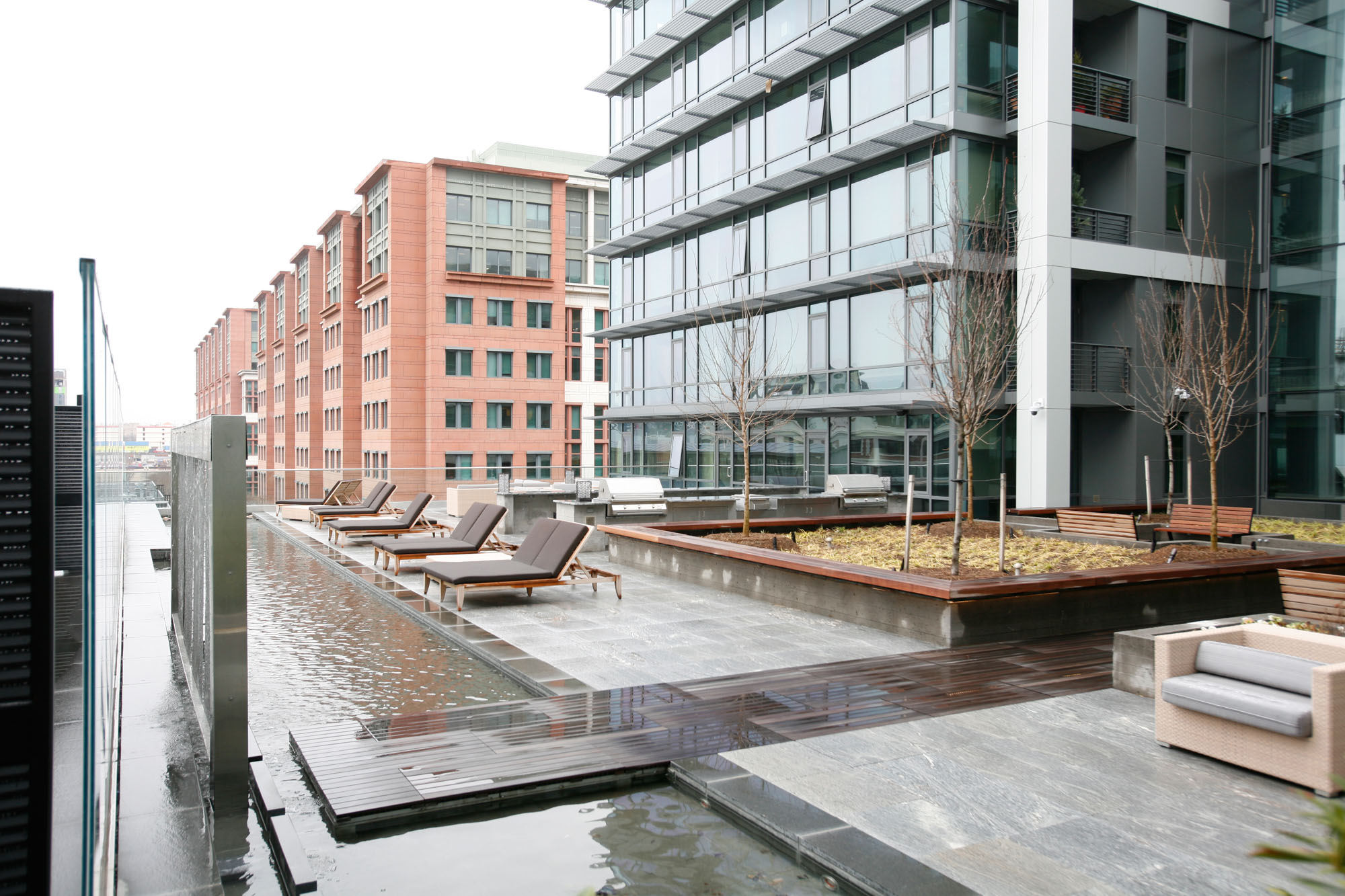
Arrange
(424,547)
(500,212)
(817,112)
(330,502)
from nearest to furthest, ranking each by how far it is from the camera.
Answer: (424,547) → (330,502) → (817,112) → (500,212)

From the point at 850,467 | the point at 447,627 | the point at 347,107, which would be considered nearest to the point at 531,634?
the point at 447,627

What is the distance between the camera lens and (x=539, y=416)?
5247 cm

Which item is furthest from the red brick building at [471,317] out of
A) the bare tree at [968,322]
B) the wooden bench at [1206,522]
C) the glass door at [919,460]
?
the wooden bench at [1206,522]

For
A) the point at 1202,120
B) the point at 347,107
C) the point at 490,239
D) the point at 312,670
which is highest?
the point at 490,239

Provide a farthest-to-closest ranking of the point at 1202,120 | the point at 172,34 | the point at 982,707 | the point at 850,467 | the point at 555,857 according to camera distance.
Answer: the point at 850,467 → the point at 1202,120 → the point at 982,707 → the point at 172,34 → the point at 555,857

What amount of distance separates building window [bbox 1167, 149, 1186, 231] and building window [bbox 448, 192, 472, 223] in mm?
37226

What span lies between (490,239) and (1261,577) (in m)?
46.0

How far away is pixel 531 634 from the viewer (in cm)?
868

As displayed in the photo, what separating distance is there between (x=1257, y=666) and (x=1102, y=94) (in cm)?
1813

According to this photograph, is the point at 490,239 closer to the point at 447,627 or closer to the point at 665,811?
the point at 447,627

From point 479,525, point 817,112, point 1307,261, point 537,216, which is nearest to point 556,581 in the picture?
point 479,525

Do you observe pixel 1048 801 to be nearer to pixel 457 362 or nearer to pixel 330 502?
pixel 330 502

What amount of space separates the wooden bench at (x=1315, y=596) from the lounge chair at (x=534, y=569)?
21.3 feet

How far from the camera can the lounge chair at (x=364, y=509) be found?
18281 mm
